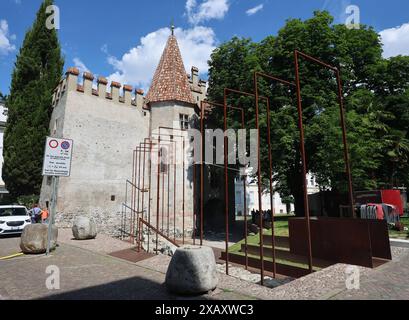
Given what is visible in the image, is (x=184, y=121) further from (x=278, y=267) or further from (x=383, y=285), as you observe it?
(x=383, y=285)

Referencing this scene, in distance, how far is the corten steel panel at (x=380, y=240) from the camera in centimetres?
788

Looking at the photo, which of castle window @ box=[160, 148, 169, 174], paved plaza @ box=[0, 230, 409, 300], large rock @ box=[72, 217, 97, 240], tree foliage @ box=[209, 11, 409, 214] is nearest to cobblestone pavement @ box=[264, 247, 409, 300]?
paved plaza @ box=[0, 230, 409, 300]

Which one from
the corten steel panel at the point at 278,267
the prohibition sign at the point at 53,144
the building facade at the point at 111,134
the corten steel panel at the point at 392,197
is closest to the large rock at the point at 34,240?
the prohibition sign at the point at 53,144

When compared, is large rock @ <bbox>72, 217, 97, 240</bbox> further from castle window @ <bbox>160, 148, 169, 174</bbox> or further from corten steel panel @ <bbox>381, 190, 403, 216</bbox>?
corten steel panel @ <bbox>381, 190, 403, 216</bbox>

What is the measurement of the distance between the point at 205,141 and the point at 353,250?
17664 millimetres

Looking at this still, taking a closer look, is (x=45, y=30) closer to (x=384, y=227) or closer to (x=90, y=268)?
(x=90, y=268)

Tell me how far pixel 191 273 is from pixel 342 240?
4873mm

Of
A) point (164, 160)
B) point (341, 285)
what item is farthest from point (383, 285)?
point (164, 160)

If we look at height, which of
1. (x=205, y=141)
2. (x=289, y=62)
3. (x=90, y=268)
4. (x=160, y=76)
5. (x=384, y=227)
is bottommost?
(x=90, y=268)

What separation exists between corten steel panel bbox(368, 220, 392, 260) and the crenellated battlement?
1962cm

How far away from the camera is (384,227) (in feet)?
26.0

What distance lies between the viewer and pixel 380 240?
8016 millimetres

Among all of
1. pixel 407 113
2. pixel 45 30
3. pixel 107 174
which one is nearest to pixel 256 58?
pixel 407 113
